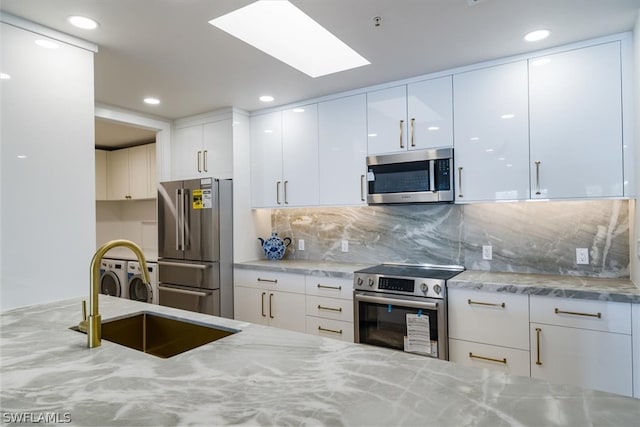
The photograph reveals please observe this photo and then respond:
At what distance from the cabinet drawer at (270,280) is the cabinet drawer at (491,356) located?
49.7 inches

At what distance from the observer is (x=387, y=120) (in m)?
2.88

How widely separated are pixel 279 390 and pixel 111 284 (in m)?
4.52

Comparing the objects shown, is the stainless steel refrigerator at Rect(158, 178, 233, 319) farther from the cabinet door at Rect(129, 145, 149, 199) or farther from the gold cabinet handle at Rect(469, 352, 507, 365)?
the gold cabinet handle at Rect(469, 352, 507, 365)

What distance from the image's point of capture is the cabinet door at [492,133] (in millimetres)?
2398

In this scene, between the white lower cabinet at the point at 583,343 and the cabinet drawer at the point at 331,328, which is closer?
the white lower cabinet at the point at 583,343

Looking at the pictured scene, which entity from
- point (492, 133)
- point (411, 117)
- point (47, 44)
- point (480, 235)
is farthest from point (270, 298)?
point (47, 44)

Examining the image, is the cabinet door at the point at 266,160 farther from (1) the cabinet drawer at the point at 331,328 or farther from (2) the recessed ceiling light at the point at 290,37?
(1) the cabinet drawer at the point at 331,328

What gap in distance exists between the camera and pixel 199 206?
3389mm

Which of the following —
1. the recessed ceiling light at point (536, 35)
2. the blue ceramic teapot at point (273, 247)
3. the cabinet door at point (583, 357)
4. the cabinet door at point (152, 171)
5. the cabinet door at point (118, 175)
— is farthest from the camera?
the cabinet door at point (118, 175)

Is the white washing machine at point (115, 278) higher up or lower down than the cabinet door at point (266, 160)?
lower down

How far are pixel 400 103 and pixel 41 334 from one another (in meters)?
2.58

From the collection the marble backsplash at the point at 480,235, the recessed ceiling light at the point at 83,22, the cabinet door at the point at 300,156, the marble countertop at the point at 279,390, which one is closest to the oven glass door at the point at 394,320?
the marble backsplash at the point at 480,235

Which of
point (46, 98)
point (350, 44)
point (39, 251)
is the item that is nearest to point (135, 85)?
point (46, 98)

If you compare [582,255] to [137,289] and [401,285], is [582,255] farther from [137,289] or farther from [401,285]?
[137,289]
